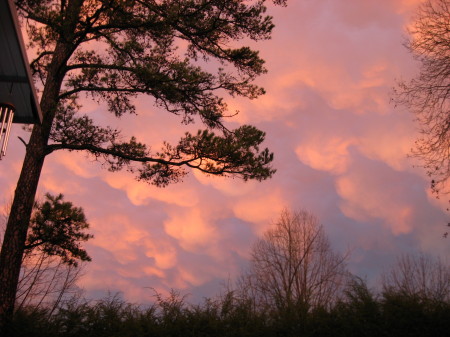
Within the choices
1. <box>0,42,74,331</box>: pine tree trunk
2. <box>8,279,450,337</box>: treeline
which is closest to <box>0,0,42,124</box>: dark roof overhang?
<box>0,42,74,331</box>: pine tree trunk

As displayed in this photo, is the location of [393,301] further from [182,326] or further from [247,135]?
[247,135]

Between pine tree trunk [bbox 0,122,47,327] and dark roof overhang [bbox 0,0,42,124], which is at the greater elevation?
dark roof overhang [bbox 0,0,42,124]

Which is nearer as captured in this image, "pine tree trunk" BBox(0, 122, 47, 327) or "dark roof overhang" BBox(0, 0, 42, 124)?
"dark roof overhang" BBox(0, 0, 42, 124)

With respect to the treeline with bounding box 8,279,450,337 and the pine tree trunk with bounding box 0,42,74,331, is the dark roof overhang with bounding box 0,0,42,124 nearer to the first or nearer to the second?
the pine tree trunk with bounding box 0,42,74,331

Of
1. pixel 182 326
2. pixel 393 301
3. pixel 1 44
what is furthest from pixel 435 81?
pixel 1 44

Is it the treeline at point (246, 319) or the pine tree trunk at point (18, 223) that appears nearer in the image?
the treeline at point (246, 319)

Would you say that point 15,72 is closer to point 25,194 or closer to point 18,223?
point 25,194

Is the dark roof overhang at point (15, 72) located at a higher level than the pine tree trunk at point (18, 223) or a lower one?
higher

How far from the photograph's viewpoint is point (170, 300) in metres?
7.91

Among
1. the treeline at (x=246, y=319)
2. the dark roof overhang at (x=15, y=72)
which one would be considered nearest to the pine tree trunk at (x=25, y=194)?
the dark roof overhang at (x=15, y=72)

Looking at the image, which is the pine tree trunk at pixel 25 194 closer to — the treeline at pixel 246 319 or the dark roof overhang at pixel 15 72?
the dark roof overhang at pixel 15 72

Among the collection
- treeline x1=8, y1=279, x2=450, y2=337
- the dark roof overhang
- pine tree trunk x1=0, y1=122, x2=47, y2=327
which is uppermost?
the dark roof overhang

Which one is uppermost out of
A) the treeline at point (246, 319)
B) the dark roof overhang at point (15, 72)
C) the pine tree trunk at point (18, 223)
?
the dark roof overhang at point (15, 72)

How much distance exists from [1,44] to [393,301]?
7951 mm
